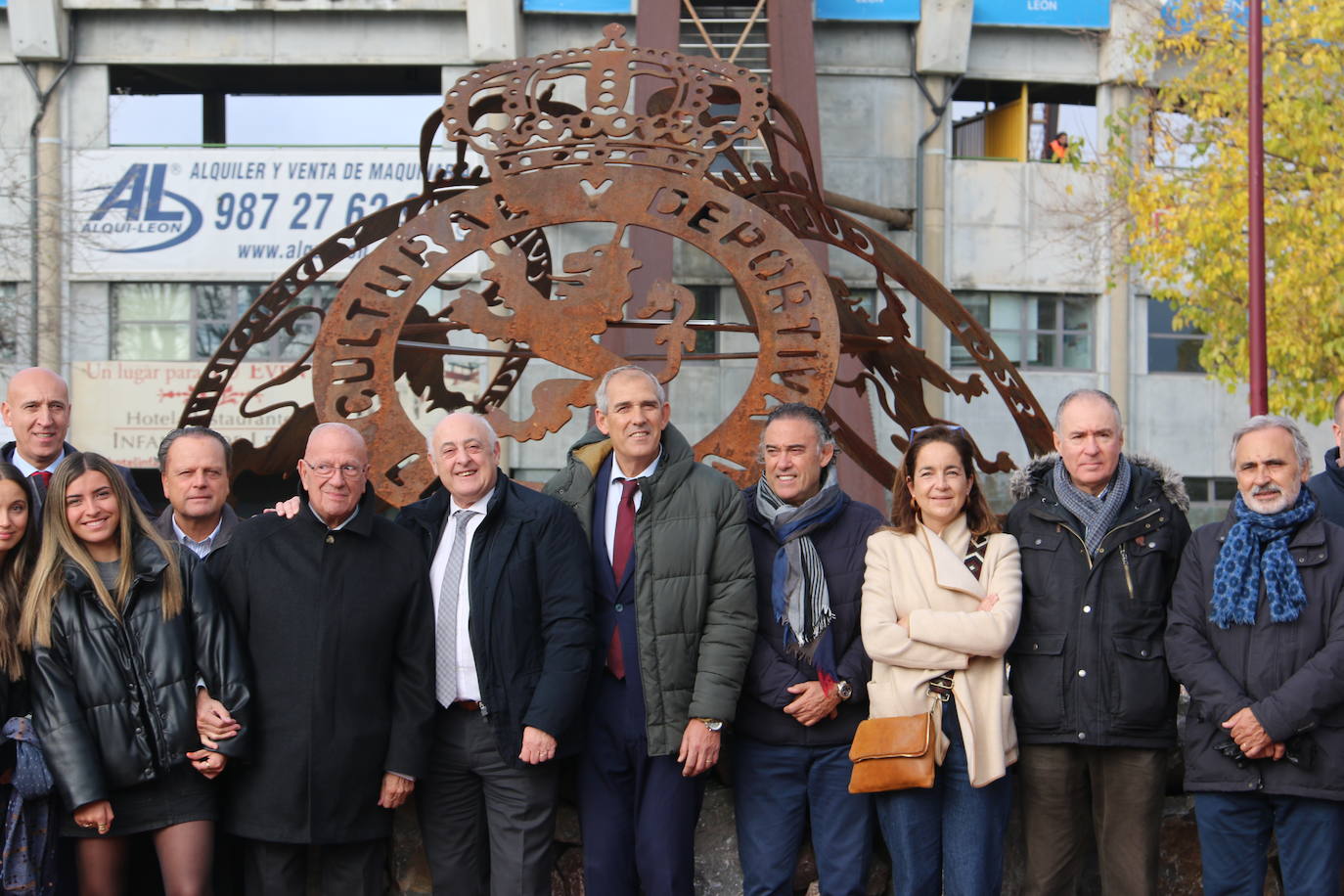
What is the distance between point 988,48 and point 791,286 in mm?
15230

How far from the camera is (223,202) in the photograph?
18.9 meters

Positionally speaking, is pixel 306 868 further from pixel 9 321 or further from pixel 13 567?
pixel 9 321

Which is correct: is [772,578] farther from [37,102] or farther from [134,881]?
[37,102]

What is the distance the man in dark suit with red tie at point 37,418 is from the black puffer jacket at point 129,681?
4.07 ft

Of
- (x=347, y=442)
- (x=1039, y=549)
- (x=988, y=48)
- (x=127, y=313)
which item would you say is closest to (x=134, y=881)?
(x=347, y=442)

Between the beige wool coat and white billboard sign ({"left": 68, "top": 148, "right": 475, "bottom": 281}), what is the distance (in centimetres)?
1557

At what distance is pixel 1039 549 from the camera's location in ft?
14.5

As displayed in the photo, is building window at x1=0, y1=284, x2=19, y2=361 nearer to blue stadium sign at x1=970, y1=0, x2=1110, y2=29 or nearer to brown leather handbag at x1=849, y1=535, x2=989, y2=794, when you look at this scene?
blue stadium sign at x1=970, y1=0, x2=1110, y2=29

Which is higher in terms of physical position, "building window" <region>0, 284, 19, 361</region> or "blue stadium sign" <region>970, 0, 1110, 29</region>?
"blue stadium sign" <region>970, 0, 1110, 29</region>

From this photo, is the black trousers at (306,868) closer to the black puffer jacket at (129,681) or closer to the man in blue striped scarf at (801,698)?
the black puffer jacket at (129,681)

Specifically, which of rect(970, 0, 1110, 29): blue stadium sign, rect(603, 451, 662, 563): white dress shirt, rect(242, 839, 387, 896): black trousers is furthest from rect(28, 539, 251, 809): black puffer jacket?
rect(970, 0, 1110, 29): blue stadium sign

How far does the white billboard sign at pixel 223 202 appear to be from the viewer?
18.8 m

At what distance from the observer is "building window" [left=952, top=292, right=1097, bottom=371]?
19641mm

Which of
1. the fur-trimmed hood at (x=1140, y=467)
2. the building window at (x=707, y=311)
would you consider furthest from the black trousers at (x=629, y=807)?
the building window at (x=707, y=311)
